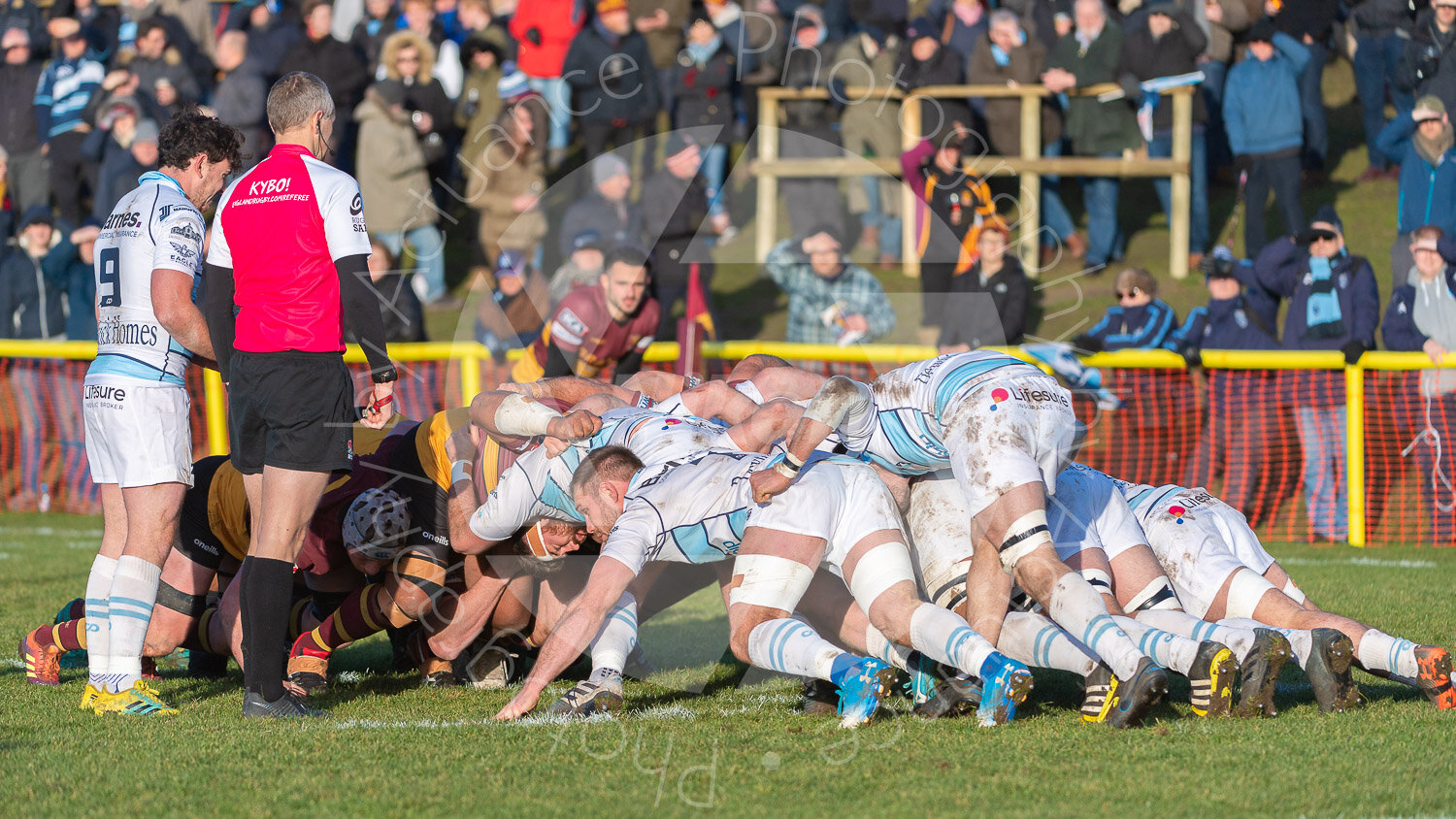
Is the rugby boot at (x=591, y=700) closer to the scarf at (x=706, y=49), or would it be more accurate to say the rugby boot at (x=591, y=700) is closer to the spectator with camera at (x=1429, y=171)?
the spectator with camera at (x=1429, y=171)

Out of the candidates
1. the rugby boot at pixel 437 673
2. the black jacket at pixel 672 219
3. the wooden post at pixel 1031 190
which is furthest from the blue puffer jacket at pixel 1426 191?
Answer: the rugby boot at pixel 437 673

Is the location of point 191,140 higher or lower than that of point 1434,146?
lower

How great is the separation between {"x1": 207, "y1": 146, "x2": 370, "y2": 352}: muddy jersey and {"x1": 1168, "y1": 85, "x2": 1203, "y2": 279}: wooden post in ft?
37.2

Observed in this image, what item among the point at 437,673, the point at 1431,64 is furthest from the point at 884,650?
the point at 1431,64

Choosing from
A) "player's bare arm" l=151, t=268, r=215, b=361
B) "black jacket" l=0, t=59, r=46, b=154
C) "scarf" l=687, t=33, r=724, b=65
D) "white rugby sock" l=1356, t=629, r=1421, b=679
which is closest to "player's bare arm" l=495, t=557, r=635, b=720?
"player's bare arm" l=151, t=268, r=215, b=361

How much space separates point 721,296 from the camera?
56.6 ft

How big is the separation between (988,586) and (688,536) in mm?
1172

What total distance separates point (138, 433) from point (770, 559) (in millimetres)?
2597

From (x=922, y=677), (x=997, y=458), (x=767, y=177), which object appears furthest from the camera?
(x=767, y=177)

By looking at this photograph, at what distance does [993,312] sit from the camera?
11820mm

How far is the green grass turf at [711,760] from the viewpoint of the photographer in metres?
4.35

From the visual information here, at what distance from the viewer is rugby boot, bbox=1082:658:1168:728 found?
5.04 metres

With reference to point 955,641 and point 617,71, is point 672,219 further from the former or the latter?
point 955,641

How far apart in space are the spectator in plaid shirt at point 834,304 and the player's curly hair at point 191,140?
256 inches
